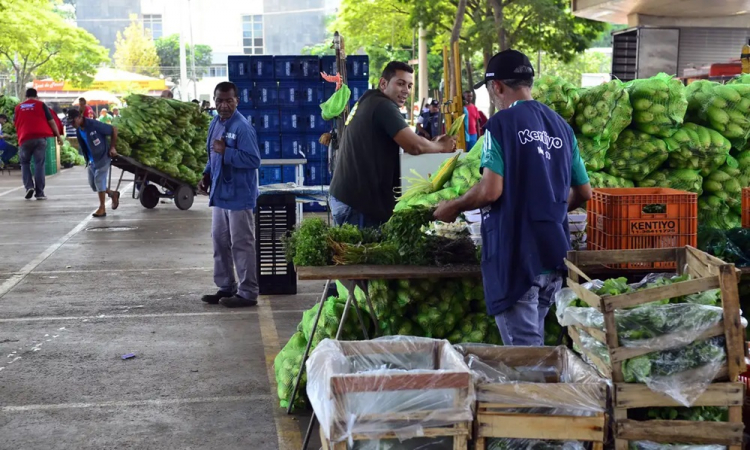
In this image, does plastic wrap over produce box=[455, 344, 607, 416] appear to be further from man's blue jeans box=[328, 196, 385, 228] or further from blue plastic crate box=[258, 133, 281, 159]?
blue plastic crate box=[258, 133, 281, 159]

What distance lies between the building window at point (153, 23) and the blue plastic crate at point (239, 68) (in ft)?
408

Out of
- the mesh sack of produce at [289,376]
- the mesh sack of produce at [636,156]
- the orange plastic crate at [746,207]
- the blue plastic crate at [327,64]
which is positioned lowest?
the mesh sack of produce at [289,376]

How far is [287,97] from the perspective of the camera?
15000 millimetres

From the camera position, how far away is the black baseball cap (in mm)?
4523

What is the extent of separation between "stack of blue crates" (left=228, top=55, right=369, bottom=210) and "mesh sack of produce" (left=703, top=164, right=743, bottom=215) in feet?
27.4

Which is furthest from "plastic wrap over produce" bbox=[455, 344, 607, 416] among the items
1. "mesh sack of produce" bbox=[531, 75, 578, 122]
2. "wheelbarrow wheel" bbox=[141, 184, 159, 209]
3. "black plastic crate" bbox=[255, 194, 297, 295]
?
"wheelbarrow wheel" bbox=[141, 184, 159, 209]

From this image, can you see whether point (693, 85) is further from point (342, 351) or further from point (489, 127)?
point (342, 351)

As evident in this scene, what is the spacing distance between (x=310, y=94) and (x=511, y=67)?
10.7m

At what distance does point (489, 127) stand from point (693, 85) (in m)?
3.69

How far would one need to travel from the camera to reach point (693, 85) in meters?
7.44

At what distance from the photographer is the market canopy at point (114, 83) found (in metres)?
59.0

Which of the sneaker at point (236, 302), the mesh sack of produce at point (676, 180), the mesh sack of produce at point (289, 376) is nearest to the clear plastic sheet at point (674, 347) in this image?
the mesh sack of produce at point (289, 376)

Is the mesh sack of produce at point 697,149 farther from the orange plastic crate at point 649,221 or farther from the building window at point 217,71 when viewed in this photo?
the building window at point 217,71

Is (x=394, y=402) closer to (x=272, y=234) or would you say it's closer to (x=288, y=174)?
(x=272, y=234)
